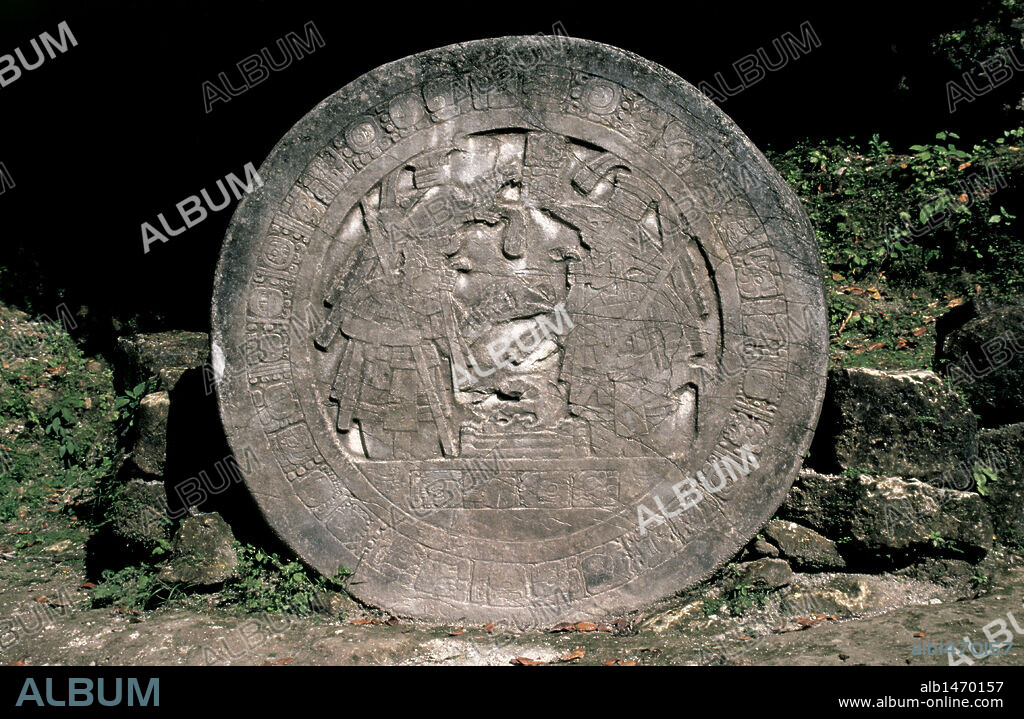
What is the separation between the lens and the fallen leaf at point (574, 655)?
3848 millimetres

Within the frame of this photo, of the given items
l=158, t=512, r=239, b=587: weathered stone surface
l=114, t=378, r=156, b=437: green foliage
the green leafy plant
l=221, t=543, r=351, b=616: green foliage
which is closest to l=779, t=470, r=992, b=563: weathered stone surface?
l=221, t=543, r=351, b=616: green foliage

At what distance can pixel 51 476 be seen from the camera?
5840mm

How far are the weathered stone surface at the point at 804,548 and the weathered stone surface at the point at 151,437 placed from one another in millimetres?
3311

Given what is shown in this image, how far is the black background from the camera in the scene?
618 centimetres

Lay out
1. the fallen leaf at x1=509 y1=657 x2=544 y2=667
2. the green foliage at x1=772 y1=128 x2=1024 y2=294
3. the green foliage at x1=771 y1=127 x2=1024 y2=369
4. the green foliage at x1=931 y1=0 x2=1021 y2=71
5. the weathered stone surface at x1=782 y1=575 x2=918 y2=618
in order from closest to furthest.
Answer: the fallen leaf at x1=509 y1=657 x2=544 y2=667 → the weathered stone surface at x1=782 y1=575 x2=918 y2=618 → the green foliage at x1=771 y1=127 x2=1024 y2=369 → the green foliage at x1=772 y1=128 x2=1024 y2=294 → the green foliage at x1=931 y1=0 x2=1021 y2=71

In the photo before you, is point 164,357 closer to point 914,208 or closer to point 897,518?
point 897,518

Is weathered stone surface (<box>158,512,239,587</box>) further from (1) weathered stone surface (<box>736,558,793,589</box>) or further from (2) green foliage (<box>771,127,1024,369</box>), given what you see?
(2) green foliage (<box>771,127,1024,369</box>)

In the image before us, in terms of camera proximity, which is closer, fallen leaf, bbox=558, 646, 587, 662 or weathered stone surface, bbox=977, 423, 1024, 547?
fallen leaf, bbox=558, 646, 587, 662

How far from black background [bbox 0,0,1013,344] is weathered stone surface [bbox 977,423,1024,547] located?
2.44 m

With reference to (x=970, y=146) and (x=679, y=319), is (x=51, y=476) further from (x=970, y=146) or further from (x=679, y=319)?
(x=970, y=146)

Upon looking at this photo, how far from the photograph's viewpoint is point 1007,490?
4738 mm

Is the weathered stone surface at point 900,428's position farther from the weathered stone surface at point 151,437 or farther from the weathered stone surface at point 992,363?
the weathered stone surface at point 151,437

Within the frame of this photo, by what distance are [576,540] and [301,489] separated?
1.40m

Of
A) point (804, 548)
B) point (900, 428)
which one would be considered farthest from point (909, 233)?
point (804, 548)
